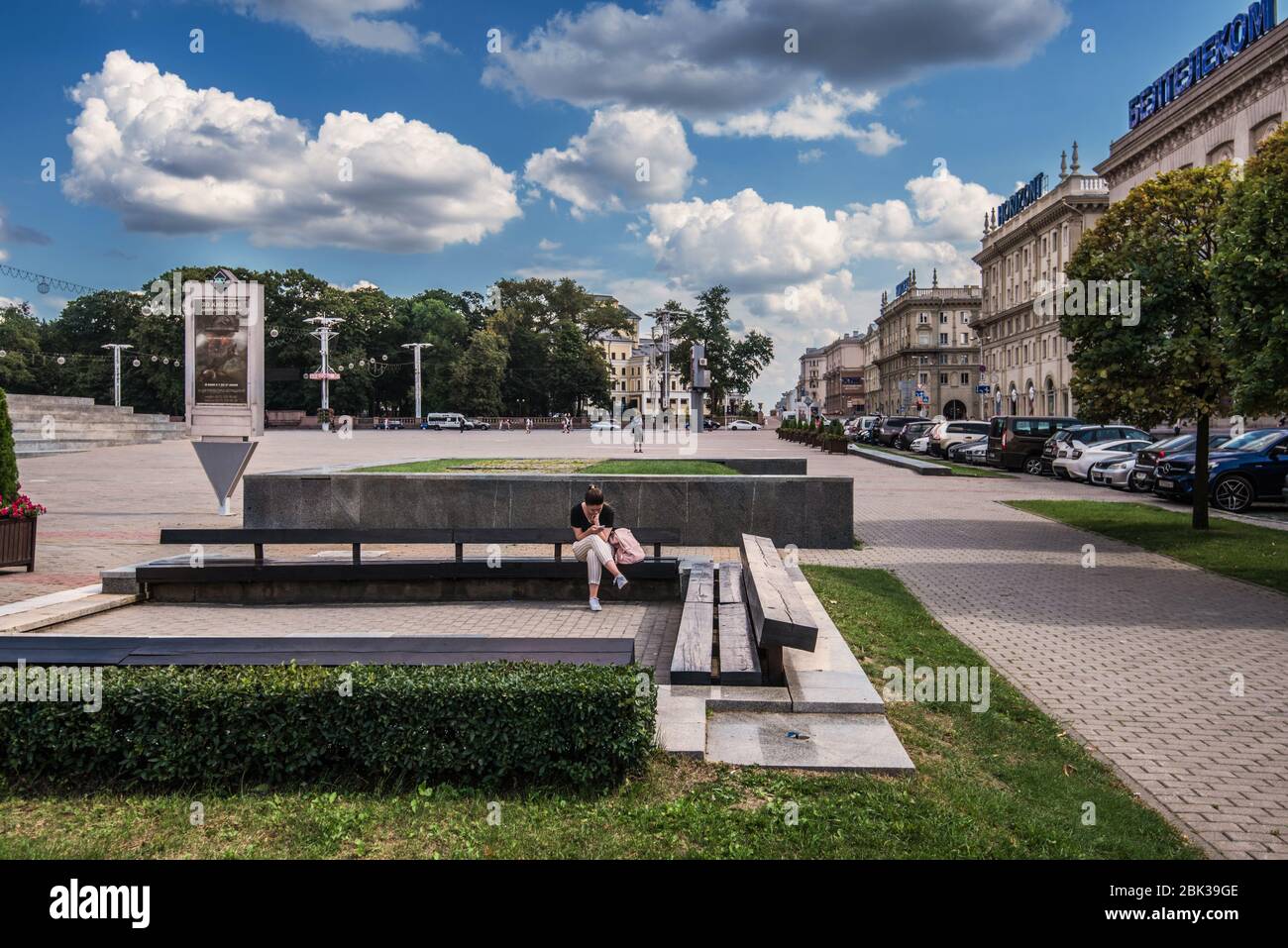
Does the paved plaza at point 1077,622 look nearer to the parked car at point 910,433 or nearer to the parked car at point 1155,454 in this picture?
the parked car at point 1155,454

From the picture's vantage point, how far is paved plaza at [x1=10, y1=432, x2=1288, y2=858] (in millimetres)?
5473

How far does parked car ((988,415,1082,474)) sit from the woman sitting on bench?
82.6ft

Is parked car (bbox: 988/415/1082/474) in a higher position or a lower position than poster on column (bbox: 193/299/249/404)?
lower

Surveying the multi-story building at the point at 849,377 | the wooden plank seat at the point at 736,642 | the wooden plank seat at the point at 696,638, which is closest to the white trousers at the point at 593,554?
the wooden plank seat at the point at 696,638

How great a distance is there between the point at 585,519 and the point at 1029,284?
289 feet

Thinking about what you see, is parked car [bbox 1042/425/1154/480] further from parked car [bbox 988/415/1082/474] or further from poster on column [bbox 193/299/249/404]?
poster on column [bbox 193/299/249/404]

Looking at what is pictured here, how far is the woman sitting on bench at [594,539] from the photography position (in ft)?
31.4

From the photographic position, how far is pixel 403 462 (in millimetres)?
17250

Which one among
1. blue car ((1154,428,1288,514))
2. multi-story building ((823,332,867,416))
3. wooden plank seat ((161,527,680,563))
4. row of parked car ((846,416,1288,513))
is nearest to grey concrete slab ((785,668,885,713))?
wooden plank seat ((161,527,680,563))

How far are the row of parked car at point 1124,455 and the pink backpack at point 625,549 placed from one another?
1422 centimetres

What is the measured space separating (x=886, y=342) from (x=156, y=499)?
438 ft

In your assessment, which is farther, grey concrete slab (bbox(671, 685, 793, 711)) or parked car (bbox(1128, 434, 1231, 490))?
parked car (bbox(1128, 434, 1231, 490))

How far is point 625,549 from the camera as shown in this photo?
32.7ft
